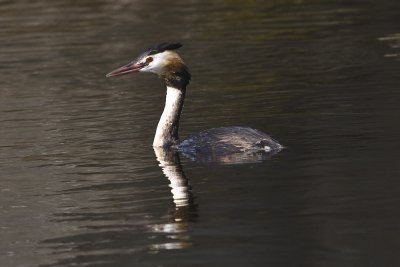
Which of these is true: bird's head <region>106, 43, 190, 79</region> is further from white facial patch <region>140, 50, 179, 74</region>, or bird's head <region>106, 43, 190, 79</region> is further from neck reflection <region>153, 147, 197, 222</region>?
neck reflection <region>153, 147, 197, 222</region>

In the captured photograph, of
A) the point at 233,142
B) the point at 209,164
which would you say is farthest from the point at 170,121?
the point at 209,164

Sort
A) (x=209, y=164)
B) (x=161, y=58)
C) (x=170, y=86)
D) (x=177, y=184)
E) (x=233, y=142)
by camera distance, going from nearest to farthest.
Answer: (x=177, y=184)
(x=209, y=164)
(x=233, y=142)
(x=161, y=58)
(x=170, y=86)

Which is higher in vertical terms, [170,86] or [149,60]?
[149,60]

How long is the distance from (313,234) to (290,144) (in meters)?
4.37

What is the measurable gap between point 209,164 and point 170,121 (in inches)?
64.3

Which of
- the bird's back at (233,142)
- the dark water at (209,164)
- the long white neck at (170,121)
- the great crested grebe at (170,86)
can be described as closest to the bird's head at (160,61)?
the great crested grebe at (170,86)

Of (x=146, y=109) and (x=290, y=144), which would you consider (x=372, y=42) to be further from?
(x=290, y=144)

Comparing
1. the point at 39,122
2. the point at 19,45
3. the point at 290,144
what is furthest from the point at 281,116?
the point at 19,45

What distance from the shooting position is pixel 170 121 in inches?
618

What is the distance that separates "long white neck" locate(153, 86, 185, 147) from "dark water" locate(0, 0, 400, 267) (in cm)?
27

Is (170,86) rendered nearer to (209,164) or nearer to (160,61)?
(160,61)

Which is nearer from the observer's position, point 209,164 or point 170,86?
point 209,164

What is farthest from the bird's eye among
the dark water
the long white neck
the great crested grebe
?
the dark water

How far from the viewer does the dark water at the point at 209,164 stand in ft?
34.8
